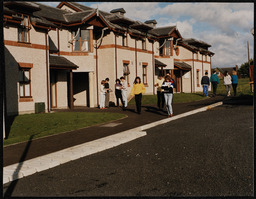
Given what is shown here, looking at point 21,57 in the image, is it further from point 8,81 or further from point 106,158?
point 106,158

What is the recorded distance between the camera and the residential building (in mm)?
18016

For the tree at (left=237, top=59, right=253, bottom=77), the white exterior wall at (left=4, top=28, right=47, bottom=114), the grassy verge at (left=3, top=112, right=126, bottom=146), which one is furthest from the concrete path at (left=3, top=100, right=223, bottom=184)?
Answer: the tree at (left=237, top=59, right=253, bottom=77)

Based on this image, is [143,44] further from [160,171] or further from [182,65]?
[160,171]

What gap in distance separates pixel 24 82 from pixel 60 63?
10.6ft

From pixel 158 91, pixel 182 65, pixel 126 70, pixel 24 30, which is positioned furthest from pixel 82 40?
pixel 182 65

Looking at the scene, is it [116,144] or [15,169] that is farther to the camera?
[116,144]

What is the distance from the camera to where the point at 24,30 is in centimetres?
1855

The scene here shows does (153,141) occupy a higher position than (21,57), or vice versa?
(21,57)

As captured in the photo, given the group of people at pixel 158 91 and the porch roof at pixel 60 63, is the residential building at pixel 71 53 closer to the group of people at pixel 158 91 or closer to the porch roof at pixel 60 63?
the porch roof at pixel 60 63

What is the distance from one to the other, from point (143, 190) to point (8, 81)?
14.4m

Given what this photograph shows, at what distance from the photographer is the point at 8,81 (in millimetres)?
17406

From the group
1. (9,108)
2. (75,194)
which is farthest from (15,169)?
(9,108)

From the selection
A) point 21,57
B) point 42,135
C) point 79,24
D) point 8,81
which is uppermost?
point 79,24

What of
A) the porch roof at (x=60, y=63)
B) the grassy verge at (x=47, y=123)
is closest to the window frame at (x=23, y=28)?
the porch roof at (x=60, y=63)
